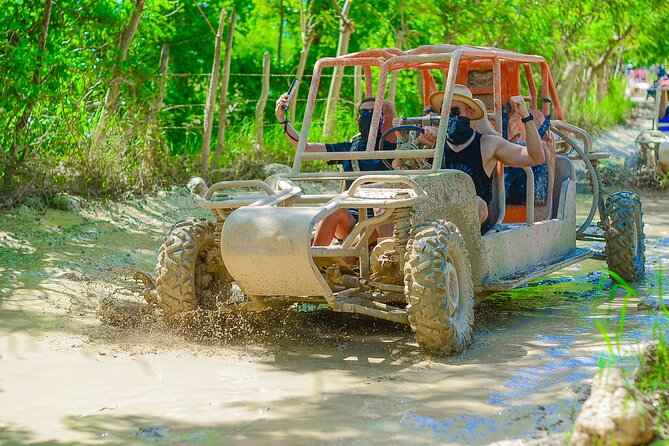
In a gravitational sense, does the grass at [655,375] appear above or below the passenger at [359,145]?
below

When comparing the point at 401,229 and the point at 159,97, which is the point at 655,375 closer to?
the point at 401,229

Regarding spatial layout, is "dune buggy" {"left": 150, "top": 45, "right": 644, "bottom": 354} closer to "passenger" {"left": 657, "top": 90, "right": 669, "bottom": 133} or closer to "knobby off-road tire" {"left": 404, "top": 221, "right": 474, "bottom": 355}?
"knobby off-road tire" {"left": 404, "top": 221, "right": 474, "bottom": 355}

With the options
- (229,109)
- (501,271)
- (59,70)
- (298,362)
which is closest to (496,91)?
(501,271)

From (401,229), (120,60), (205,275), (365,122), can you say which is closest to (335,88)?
(120,60)

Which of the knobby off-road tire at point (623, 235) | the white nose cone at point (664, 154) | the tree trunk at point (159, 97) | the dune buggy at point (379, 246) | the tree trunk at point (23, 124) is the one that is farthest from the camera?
the white nose cone at point (664, 154)

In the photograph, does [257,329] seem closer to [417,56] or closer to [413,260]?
[413,260]

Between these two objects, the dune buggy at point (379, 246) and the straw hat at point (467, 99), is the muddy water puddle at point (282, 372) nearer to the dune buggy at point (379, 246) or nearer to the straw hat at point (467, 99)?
the dune buggy at point (379, 246)

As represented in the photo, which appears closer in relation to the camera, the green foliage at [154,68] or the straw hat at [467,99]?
the straw hat at [467,99]

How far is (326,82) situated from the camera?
19.8 m

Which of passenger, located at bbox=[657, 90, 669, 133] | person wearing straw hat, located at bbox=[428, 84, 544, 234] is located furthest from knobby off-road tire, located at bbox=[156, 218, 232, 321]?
passenger, located at bbox=[657, 90, 669, 133]

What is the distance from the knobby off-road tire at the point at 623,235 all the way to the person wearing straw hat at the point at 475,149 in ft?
5.81

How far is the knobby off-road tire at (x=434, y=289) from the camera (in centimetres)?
597

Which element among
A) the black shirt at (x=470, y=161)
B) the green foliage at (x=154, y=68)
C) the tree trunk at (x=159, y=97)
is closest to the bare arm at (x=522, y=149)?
the black shirt at (x=470, y=161)

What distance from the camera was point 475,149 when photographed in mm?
7367
